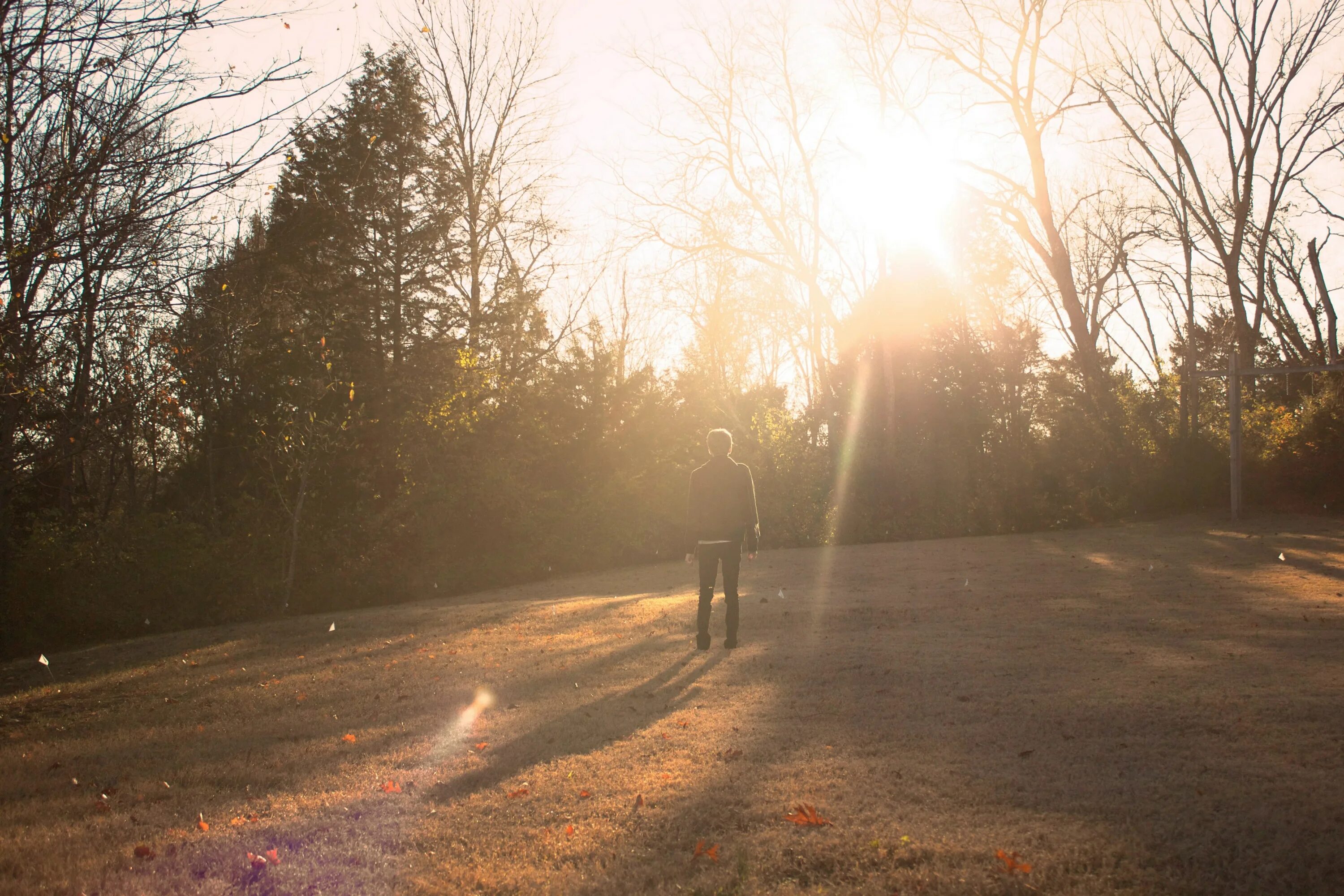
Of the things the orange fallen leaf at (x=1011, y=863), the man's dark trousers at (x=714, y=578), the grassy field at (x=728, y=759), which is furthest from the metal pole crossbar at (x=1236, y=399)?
the orange fallen leaf at (x=1011, y=863)

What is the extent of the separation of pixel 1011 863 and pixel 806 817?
94cm

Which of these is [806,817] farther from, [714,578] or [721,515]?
[714,578]

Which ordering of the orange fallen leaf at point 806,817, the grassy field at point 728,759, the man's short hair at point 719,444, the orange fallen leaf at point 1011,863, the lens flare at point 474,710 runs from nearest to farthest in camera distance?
the orange fallen leaf at point 1011,863 < the grassy field at point 728,759 < the orange fallen leaf at point 806,817 < the lens flare at point 474,710 < the man's short hair at point 719,444

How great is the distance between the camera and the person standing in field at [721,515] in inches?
335

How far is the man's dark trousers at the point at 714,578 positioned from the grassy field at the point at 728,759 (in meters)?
0.26

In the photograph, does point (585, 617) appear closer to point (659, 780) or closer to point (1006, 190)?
point (659, 780)

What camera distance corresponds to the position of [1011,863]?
360cm

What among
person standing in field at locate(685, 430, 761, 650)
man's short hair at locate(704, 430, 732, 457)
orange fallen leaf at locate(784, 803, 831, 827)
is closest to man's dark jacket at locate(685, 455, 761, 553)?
person standing in field at locate(685, 430, 761, 650)

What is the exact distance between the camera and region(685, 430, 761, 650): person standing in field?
8516 mm

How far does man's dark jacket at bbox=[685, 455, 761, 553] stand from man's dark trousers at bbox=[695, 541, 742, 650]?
102mm

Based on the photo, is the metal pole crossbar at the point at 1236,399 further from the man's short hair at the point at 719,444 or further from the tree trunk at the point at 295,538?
the tree trunk at the point at 295,538

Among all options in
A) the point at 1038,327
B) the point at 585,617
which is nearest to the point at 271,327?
the point at 585,617

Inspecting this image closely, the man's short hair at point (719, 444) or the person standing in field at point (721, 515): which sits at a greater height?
the man's short hair at point (719, 444)

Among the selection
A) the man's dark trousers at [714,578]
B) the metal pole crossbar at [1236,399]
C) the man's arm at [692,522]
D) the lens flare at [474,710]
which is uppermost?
the metal pole crossbar at [1236,399]
